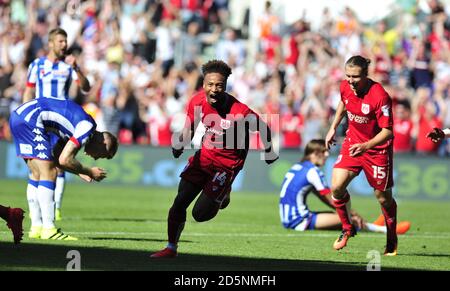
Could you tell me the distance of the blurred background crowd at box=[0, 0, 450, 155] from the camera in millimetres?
26641

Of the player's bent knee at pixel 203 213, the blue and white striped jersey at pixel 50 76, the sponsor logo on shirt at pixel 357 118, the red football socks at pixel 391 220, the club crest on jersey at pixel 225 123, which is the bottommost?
the red football socks at pixel 391 220

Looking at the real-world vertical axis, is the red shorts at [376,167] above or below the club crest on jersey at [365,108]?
below

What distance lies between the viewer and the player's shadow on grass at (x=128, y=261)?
10.2 meters

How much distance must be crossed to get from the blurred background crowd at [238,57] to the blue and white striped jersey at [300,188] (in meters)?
10.2

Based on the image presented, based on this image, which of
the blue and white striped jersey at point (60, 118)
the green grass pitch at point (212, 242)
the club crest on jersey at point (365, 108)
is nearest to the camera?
the green grass pitch at point (212, 242)

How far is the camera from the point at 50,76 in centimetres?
1593

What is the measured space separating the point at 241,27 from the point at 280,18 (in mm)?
1224

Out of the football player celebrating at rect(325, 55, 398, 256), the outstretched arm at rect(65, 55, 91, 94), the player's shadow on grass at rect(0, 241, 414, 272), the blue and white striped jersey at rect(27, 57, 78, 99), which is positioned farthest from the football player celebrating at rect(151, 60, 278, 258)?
the blue and white striped jersey at rect(27, 57, 78, 99)

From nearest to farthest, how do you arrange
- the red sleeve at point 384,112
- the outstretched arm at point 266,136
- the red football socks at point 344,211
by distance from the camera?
the outstretched arm at point 266,136 → the red sleeve at point 384,112 → the red football socks at point 344,211

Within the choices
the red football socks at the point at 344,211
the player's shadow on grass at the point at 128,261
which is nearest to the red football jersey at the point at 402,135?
the red football socks at the point at 344,211

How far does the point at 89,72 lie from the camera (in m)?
27.4

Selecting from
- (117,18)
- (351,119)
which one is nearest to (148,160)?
(117,18)

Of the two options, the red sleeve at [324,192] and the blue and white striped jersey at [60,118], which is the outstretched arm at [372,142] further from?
the red sleeve at [324,192]
